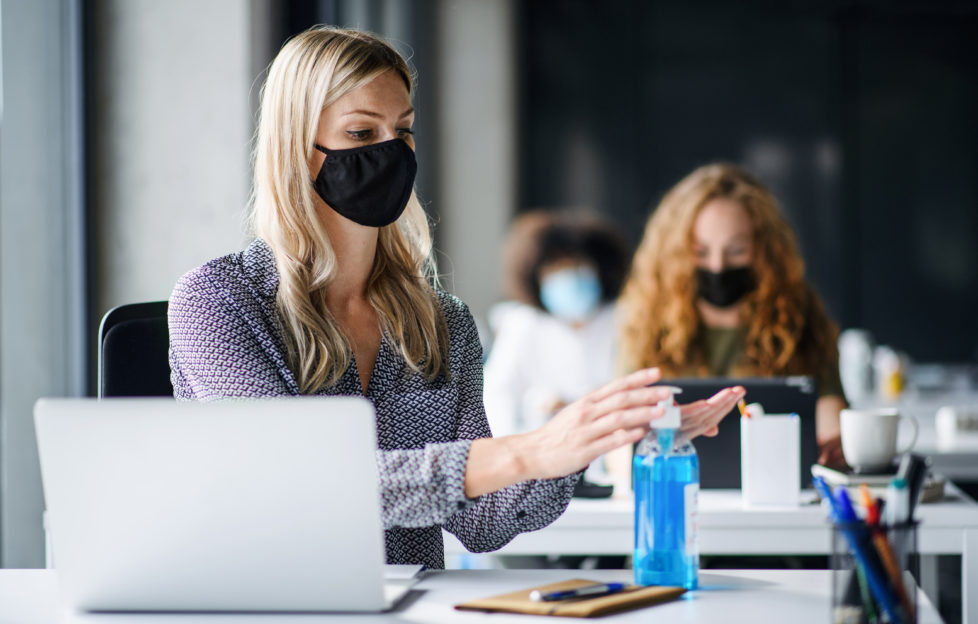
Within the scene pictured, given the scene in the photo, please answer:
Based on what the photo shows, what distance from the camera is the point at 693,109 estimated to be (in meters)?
5.45

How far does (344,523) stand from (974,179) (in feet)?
16.4

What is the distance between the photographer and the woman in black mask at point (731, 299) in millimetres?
2492

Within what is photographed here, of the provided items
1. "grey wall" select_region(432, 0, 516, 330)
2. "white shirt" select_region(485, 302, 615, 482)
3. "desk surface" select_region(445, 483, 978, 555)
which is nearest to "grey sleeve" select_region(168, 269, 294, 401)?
"desk surface" select_region(445, 483, 978, 555)

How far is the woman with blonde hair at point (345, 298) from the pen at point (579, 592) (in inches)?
8.0

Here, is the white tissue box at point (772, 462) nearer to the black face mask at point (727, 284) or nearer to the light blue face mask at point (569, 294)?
the black face mask at point (727, 284)

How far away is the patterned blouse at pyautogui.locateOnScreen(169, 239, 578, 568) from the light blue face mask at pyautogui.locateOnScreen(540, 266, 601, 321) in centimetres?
253

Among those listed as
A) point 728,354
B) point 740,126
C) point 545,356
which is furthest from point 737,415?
point 740,126

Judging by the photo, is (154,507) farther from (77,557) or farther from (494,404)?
(494,404)

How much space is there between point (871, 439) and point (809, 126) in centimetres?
380

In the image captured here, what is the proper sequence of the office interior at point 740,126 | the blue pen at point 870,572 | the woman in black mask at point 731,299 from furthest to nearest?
1. the office interior at point 740,126
2. the woman in black mask at point 731,299
3. the blue pen at point 870,572

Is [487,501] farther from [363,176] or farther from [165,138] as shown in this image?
[165,138]

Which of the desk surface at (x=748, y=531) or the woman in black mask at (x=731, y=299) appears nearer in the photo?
the desk surface at (x=748, y=531)

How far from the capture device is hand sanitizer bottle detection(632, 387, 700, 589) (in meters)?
1.14

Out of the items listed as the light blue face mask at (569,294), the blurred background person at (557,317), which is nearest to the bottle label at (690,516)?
the blurred background person at (557,317)
